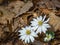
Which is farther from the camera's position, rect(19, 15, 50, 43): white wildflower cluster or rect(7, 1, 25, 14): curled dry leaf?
rect(7, 1, 25, 14): curled dry leaf

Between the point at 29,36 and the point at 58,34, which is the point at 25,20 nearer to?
the point at 29,36

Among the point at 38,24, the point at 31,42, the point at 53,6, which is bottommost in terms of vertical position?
the point at 31,42

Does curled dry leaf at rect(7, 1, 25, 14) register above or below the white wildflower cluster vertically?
above

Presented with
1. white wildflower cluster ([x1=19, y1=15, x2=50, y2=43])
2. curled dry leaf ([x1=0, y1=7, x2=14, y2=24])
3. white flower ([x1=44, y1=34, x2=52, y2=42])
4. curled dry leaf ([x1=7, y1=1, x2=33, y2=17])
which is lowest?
white flower ([x1=44, y1=34, x2=52, y2=42])

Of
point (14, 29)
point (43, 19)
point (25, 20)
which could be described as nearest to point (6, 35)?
point (14, 29)

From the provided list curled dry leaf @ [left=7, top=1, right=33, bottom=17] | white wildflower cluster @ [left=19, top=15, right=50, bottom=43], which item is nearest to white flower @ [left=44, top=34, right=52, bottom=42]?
white wildflower cluster @ [left=19, top=15, right=50, bottom=43]

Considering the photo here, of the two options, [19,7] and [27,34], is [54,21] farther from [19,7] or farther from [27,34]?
[19,7]

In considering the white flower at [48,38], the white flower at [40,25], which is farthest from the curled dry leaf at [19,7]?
the white flower at [48,38]

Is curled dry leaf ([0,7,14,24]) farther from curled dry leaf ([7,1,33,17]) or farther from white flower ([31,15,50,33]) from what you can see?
white flower ([31,15,50,33])
